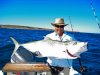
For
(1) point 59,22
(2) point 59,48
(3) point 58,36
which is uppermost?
(1) point 59,22

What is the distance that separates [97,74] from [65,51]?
19.5 feet

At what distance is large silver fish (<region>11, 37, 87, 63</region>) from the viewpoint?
18.6 feet

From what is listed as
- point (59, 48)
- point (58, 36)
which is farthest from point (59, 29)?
point (59, 48)

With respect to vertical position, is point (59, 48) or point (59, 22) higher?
point (59, 22)

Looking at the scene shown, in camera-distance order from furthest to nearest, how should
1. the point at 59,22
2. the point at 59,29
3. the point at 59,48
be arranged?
the point at 59,22 < the point at 59,29 < the point at 59,48

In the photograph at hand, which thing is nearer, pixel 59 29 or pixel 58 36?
pixel 59 29

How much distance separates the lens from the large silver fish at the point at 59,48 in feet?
18.6

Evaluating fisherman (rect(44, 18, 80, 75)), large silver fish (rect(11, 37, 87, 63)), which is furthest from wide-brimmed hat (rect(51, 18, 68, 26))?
large silver fish (rect(11, 37, 87, 63))

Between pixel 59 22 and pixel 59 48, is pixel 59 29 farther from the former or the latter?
pixel 59 48

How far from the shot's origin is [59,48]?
19.2 ft

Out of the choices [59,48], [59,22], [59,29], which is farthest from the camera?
[59,22]

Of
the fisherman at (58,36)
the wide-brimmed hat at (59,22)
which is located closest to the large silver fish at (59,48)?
the fisherman at (58,36)

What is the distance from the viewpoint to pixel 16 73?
18.9ft

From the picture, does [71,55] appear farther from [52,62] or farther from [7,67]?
[7,67]
